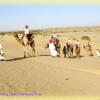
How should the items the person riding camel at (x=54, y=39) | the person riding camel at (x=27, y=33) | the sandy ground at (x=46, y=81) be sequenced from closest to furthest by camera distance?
the sandy ground at (x=46, y=81), the person riding camel at (x=27, y=33), the person riding camel at (x=54, y=39)

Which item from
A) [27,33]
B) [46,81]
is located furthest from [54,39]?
[46,81]

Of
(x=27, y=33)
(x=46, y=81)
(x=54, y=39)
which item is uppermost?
(x=27, y=33)

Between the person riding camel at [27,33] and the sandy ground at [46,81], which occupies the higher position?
the person riding camel at [27,33]

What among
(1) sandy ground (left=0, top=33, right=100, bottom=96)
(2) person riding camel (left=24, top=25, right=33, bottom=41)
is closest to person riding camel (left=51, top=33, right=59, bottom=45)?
(2) person riding camel (left=24, top=25, right=33, bottom=41)

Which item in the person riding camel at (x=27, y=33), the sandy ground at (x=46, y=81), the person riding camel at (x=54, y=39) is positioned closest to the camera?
the sandy ground at (x=46, y=81)

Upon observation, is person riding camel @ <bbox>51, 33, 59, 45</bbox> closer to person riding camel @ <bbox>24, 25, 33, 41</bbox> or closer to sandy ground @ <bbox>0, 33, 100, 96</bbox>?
person riding camel @ <bbox>24, 25, 33, 41</bbox>

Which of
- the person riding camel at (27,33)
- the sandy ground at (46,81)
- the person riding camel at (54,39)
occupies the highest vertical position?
the person riding camel at (27,33)

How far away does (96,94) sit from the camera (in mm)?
13422

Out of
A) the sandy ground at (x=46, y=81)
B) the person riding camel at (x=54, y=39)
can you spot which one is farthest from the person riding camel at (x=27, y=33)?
the sandy ground at (x=46, y=81)

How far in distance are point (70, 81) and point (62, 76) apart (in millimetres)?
1260

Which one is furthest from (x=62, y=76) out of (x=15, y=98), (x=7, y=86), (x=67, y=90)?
(x=15, y=98)

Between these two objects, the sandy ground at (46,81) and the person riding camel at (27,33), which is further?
the person riding camel at (27,33)

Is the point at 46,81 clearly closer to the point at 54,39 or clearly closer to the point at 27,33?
the point at 27,33

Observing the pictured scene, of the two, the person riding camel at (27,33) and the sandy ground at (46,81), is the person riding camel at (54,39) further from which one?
the sandy ground at (46,81)
